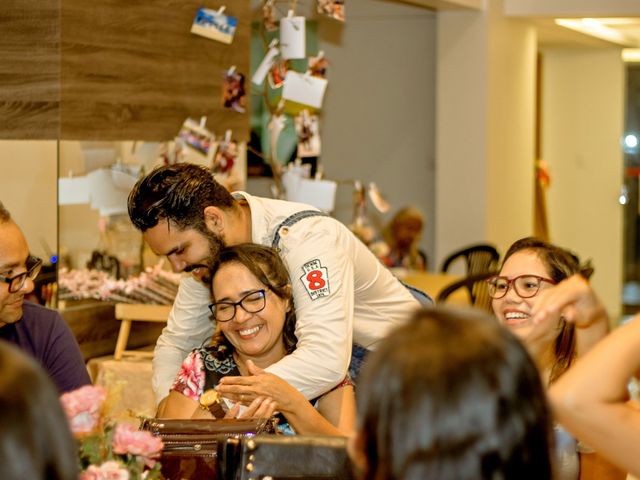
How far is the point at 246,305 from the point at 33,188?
1529 mm

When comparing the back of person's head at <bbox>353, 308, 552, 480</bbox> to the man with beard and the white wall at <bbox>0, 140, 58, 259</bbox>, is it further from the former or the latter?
the white wall at <bbox>0, 140, 58, 259</bbox>

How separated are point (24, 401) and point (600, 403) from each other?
858 millimetres

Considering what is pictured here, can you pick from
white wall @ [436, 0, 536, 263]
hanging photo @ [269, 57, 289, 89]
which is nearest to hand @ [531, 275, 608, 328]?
hanging photo @ [269, 57, 289, 89]

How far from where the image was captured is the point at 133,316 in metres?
4.34

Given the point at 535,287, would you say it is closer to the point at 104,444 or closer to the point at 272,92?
the point at 104,444

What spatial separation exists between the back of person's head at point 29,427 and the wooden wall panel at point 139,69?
9.77ft

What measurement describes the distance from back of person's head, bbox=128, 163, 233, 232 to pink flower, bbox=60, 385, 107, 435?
1.20 m

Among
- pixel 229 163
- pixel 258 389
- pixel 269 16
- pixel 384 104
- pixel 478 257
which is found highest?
pixel 269 16

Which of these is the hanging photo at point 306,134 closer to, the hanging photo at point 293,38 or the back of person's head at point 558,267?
the hanging photo at point 293,38

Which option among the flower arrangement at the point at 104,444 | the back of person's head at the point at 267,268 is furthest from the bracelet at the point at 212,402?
the flower arrangement at the point at 104,444

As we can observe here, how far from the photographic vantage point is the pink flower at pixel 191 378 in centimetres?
291

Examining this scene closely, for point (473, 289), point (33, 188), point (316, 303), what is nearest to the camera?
point (316, 303)

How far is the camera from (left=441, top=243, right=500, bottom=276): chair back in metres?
8.19

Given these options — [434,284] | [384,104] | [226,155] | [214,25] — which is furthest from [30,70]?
[384,104]
